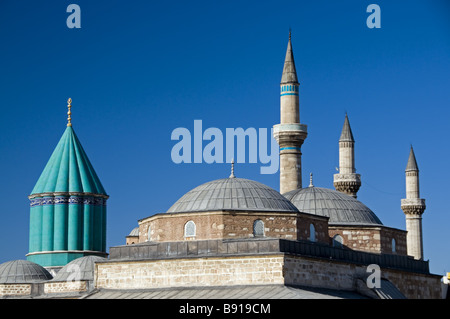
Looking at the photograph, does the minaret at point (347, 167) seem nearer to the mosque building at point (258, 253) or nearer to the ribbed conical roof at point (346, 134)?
the ribbed conical roof at point (346, 134)

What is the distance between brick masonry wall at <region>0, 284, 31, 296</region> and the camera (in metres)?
41.3

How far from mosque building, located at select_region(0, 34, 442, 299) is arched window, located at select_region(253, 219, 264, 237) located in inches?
1.4

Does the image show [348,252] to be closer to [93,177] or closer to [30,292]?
[30,292]

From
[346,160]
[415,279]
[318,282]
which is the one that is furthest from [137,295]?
[346,160]

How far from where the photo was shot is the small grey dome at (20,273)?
42.3m

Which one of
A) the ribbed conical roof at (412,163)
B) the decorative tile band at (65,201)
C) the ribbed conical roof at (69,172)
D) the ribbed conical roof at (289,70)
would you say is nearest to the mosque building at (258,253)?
the ribbed conical roof at (289,70)

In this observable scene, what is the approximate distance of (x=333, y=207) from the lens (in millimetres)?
40625

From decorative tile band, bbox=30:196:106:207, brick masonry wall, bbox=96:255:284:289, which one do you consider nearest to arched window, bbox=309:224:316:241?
brick masonry wall, bbox=96:255:284:289

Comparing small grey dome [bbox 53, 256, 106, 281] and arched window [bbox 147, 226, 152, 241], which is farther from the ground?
arched window [bbox 147, 226, 152, 241]

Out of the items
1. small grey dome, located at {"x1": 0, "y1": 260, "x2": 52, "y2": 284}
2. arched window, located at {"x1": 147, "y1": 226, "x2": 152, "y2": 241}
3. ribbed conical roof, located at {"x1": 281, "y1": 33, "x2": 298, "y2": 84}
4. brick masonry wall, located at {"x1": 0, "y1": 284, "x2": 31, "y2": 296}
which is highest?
ribbed conical roof, located at {"x1": 281, "y1": 33, "x2": 298, "y2": 84}

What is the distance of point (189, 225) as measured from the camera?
3538 centimetres

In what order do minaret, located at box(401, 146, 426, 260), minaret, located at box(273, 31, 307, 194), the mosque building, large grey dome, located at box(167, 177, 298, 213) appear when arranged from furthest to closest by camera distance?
minaret, located at box(401, 146, 426, 260) < minaret, located at box(273, 31, 307, 194) < large grey dome, located at box(167, 177, 298, 213) < the mosque building

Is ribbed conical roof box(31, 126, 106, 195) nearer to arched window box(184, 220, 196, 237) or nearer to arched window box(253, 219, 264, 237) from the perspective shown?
arched window box(184, 220, 196, 237)
